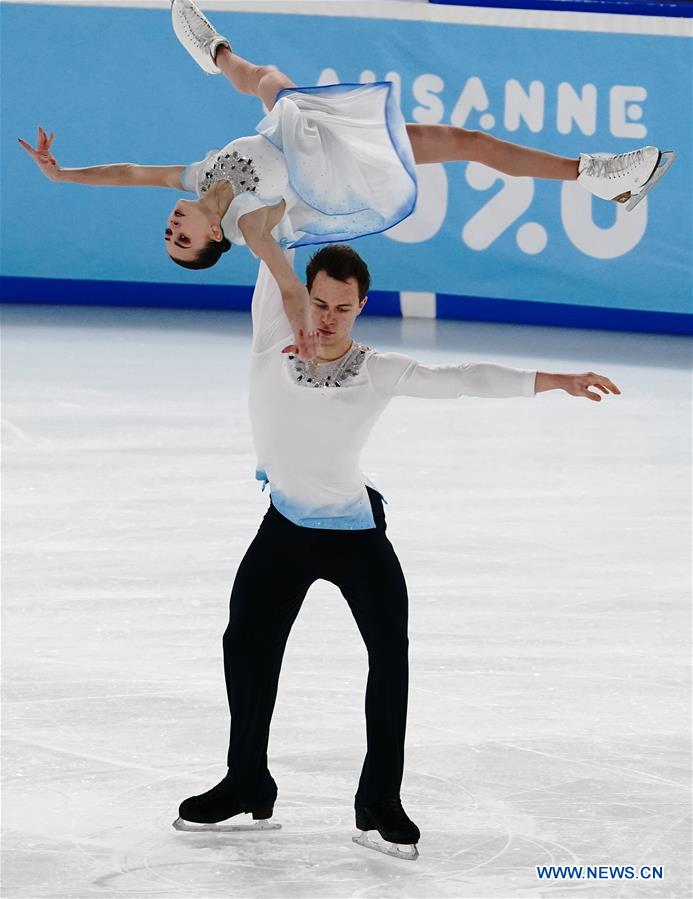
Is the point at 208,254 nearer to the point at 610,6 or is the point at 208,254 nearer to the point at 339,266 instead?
the point at 339,266

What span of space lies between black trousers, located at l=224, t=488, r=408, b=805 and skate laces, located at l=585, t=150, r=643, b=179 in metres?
1.07

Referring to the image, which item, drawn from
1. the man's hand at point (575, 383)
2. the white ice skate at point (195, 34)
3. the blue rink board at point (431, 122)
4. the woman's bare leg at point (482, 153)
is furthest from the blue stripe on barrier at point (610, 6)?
the man's hand at point (575, 383)

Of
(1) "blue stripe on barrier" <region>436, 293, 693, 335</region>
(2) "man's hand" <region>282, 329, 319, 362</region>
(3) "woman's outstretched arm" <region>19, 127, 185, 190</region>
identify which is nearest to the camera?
(2) "man's hand" <region>282, 329, 319, 362</region>

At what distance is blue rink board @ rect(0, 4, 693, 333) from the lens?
10.8m

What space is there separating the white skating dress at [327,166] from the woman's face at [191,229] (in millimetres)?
46

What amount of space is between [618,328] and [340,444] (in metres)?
7.71

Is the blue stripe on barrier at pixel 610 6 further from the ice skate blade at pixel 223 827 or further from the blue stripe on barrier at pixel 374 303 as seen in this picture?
the ice skate blade at pixel 223 827

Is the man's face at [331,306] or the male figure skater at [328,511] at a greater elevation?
the man's face at [331,306]

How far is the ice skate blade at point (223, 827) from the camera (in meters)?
4.40

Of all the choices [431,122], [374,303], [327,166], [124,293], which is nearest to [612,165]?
[327,166]

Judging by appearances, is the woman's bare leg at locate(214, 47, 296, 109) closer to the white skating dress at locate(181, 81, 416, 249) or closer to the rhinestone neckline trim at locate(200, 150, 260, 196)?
the white skating dress at locate(181, 81, 416, 249)

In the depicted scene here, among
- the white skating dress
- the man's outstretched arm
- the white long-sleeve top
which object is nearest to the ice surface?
the white long-sleeve top

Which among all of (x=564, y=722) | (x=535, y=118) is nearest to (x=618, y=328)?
(x=535, y=118)

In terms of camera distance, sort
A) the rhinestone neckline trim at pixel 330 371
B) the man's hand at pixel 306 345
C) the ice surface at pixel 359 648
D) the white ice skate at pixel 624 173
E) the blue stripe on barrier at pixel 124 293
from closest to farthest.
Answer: the man's hand at pixel 306 345 → the rhinestone neckline trim at pixel 330 371 → the ice surface at pixel 359 648 → the white ice skate at pixel 624 173 → the blue stripe on barrier at pixel 124 293
